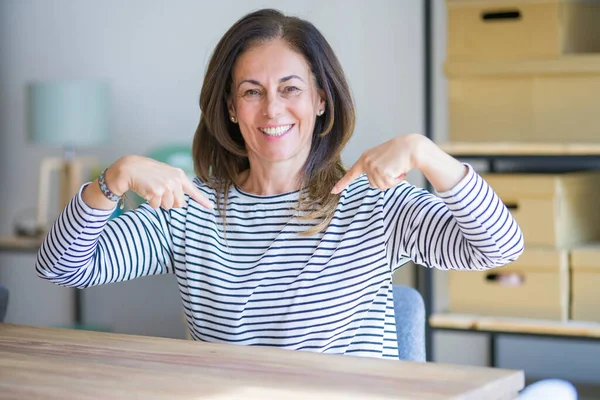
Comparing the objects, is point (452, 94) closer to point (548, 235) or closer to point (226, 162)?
point (548, 235)

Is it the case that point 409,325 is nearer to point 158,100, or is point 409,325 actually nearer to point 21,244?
point 21,244

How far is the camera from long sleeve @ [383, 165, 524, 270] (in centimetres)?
134

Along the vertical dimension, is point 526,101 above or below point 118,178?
above

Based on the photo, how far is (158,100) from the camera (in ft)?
12.3

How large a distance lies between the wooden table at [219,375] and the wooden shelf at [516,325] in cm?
151

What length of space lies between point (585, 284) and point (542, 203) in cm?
26

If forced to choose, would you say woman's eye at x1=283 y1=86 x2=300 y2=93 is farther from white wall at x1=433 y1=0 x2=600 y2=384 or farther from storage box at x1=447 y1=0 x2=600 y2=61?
white wall at x1=433 y1=0 x2=600 y2=384

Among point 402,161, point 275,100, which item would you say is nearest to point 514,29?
point 275,100

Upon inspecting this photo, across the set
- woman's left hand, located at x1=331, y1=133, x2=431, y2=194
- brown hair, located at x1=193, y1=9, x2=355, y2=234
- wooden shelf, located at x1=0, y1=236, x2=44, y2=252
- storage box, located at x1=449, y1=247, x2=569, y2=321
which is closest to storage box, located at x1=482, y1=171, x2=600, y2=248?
storage box, located at x1=449, y1=247, x2=569, y2=321

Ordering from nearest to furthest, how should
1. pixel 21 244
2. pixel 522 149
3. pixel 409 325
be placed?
1. pixel 409 325
2. pixel 522 149
3. pixel 21 244

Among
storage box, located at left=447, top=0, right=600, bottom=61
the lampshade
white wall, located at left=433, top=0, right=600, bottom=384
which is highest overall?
storage box, located at left=447, top=0, right=600, bottom=61

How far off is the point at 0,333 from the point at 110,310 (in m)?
2.64

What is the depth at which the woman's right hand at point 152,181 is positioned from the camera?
1376mm

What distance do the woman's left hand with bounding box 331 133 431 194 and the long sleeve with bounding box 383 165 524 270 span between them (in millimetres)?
89
